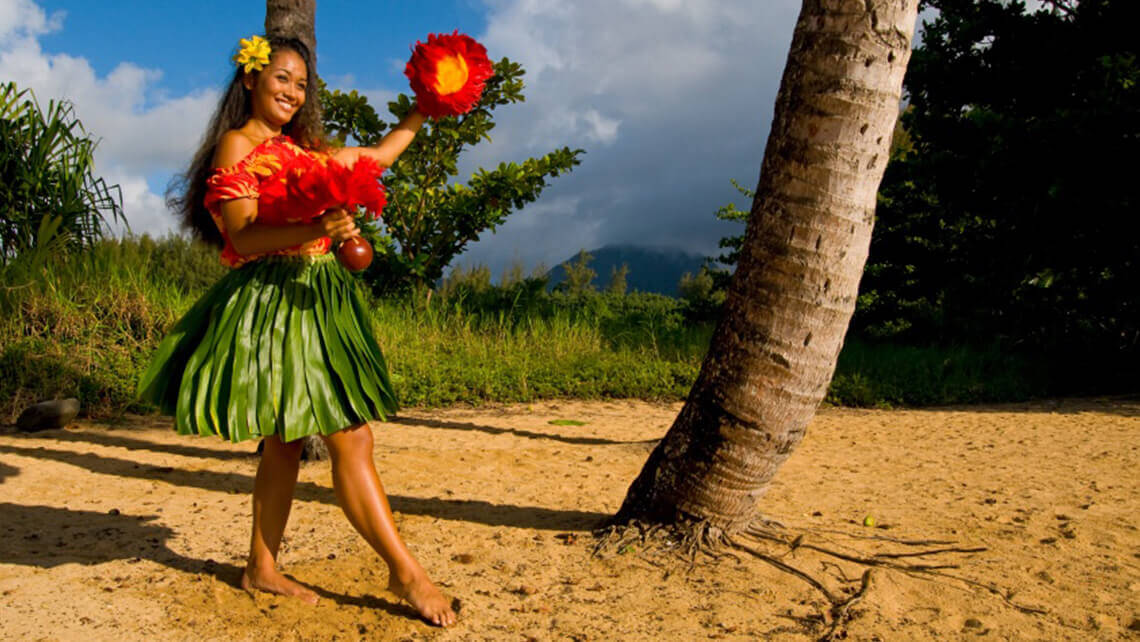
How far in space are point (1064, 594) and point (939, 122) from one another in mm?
7342

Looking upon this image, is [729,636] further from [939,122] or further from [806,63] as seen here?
[939,122]

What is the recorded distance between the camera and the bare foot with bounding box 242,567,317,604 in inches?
119

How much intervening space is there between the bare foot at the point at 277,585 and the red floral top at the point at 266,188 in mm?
1151

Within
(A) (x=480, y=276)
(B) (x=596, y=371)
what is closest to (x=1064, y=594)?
(B) (x=596, y=371)

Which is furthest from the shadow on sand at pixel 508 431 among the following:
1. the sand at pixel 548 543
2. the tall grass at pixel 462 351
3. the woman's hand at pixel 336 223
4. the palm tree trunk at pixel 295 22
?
the woman's hand at pixel 336 223

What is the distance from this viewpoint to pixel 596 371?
8.04 metres

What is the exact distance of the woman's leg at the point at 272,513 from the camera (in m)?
2.93

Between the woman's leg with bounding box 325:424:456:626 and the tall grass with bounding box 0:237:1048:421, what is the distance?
4.28m

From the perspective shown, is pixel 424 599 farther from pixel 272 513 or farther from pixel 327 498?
pixel 327 498

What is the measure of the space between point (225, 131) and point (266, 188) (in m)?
→ 0.41

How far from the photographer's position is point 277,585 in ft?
10.0

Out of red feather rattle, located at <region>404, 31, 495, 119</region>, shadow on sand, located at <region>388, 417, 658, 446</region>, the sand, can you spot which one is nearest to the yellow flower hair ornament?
red feather rattle, located at <region>404, 31, 495, 119</region>

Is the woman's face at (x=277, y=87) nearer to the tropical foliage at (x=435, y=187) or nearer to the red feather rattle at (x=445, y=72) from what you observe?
the red feather rattle at (x=445, y=72)

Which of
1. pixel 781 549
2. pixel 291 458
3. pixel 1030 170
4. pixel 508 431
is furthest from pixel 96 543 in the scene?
pixel 1030 170
